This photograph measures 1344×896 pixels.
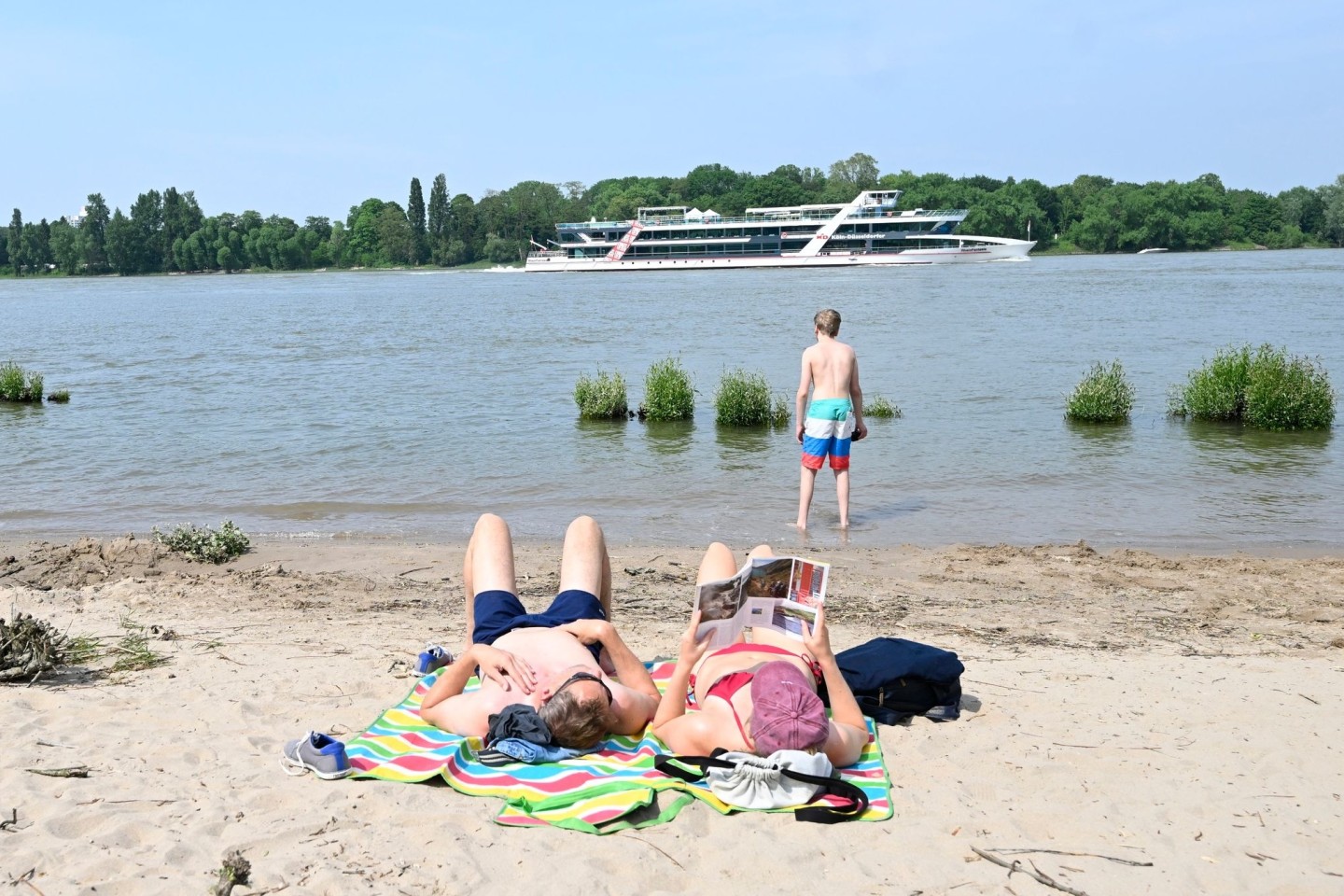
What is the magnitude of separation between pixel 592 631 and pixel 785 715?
847 mm

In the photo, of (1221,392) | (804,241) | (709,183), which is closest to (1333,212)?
(804,241)

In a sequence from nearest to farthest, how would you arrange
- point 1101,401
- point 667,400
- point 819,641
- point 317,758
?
1. point 317,758
2. point 819,641
3. point 1101,401
4. point 667,400

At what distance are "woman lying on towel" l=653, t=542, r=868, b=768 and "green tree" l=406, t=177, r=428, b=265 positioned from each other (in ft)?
409

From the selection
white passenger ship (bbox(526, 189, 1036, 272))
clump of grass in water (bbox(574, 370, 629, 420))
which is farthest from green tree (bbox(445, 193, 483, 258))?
clump of grass in water (bbox(574, 370, 629, 420))

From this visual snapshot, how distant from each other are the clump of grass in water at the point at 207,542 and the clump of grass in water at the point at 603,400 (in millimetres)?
7969

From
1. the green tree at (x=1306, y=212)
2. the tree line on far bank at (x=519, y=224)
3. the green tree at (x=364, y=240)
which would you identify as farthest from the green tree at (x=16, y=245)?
the green tree at (x=1306, y=212)

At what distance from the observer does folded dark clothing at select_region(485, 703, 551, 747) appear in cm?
382

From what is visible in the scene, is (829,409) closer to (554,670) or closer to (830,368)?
(830,368)

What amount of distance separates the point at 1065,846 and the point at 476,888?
1729 mm

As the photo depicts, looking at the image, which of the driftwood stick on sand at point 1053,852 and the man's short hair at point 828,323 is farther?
the man's short hair at point 828,323

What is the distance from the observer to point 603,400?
15.6 meters

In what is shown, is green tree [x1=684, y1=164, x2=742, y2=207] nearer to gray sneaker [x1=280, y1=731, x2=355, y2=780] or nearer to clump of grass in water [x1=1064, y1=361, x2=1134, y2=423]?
clump of grass in water [x1=1064, y1=361, x2=1134, y2=423]

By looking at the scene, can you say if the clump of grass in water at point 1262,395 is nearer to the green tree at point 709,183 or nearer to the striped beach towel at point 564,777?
the striped beach towel at point 564,777

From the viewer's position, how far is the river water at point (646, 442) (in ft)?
31.1
